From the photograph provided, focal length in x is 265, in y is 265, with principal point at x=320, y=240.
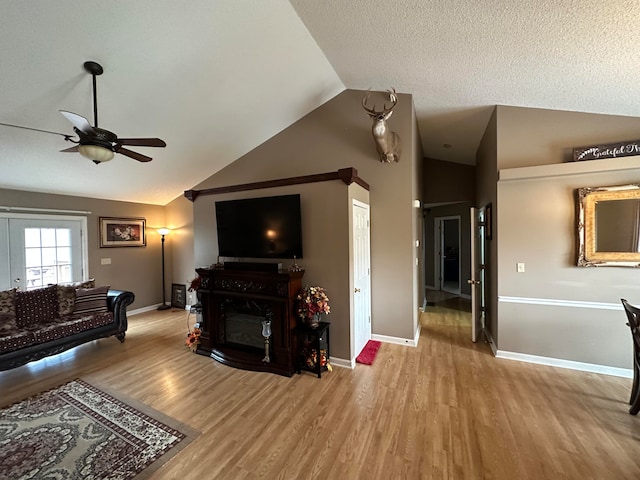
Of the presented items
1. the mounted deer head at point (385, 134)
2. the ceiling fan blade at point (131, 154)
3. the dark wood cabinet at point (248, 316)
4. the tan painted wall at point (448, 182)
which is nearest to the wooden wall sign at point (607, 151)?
the mounted deer head at point (385, 134)

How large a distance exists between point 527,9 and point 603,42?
26.8 inches

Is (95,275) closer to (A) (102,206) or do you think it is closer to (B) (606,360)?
(A) (102,206)

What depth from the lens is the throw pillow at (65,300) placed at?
3.58 m

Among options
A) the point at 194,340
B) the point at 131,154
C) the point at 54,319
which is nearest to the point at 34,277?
the point at 54,319

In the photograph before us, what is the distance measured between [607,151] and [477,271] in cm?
192

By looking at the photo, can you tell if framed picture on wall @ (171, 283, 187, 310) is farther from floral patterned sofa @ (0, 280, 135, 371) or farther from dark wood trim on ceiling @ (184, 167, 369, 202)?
dark wood trim on ceiling @ (184, 167, 369, 202)

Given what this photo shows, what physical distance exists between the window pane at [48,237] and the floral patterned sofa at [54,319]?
1163mm

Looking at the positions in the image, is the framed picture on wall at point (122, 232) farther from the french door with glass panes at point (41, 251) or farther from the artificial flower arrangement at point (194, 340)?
the artificial flower arrangement at point (194, 340)

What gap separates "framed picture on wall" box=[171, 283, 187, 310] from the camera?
576 centimetres

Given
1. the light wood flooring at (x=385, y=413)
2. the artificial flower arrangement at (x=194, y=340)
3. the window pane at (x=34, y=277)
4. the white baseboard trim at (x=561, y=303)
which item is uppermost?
the window pane at (x=34, y=277)

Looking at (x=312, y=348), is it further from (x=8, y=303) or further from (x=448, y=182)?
(x=448, y=182)

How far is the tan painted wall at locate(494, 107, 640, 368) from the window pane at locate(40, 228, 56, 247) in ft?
22.1

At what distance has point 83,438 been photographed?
6.72 ft

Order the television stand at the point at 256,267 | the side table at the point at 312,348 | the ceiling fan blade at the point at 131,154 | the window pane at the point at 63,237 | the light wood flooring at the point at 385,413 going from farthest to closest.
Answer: the window pane at the point at 63,237
the television stand at the point at 256,267
the side table at the point at 312,348
the ceiling fan blade at the point at 131,154
the light wood flooring at the point at 385,413
